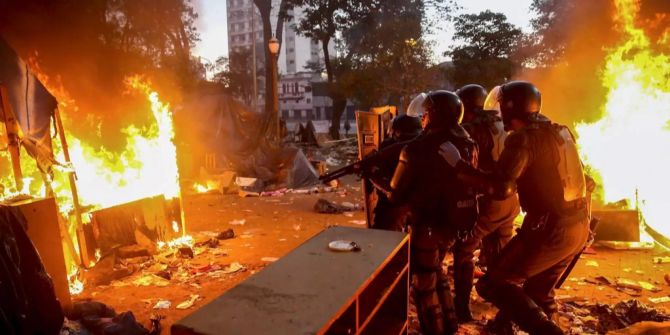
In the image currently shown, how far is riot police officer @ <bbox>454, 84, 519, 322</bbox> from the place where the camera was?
14.4 ft

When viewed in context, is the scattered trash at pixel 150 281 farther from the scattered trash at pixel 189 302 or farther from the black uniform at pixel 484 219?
the black uniform at pixel 484 219

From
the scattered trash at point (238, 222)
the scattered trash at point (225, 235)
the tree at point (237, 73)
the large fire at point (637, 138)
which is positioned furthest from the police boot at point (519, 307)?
the tree at point (237, 73)

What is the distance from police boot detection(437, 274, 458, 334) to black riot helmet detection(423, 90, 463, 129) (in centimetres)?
147

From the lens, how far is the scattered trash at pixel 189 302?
4996 millimetres

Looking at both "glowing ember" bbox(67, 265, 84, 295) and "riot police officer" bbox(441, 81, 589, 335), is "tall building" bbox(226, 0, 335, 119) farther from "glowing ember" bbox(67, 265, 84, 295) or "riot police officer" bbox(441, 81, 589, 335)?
"riot police officer" bbox(441, 81, 589, 335)

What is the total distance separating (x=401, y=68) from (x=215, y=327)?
72.2ft

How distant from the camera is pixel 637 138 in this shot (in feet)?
26.9

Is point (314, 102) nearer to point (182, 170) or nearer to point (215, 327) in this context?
point (182, 170)

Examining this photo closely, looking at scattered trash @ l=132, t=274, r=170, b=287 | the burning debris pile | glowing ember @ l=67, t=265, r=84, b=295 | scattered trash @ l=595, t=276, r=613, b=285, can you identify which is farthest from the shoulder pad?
glowing ember @ l=67, t=265, r=84, b=295

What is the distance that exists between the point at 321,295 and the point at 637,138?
844cm

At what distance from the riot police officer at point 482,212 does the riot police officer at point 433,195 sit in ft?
1.92

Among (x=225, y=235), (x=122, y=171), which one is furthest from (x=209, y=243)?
(x=122, y=171)

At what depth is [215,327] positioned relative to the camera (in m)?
2.02

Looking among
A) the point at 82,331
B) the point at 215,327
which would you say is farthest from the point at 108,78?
the point at 215,327
